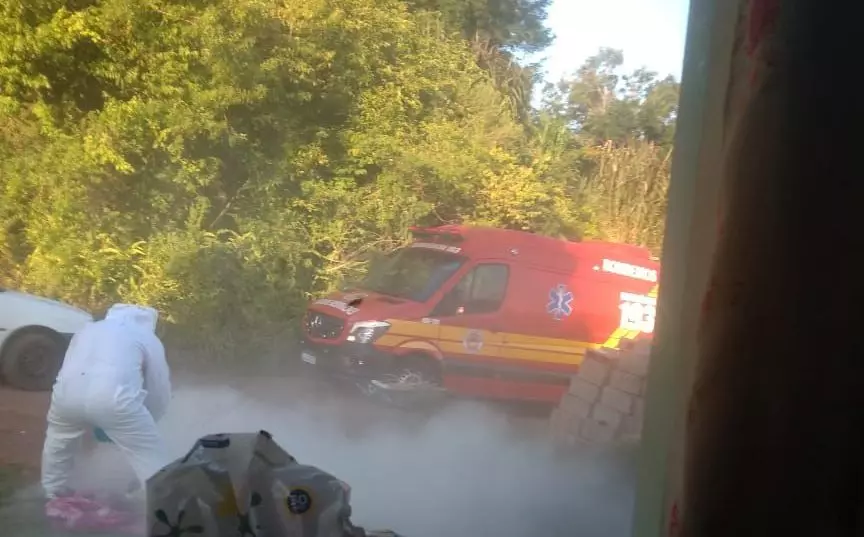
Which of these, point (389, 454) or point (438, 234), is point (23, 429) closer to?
point (389, 454)

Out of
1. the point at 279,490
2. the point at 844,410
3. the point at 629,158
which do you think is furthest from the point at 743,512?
the point at 629,158

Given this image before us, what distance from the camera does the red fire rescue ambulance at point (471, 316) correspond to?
217 centimetres

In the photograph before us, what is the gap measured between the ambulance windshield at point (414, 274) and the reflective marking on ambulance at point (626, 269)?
0.41 meters

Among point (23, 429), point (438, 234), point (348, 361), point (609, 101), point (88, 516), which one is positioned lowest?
point (88, 516)

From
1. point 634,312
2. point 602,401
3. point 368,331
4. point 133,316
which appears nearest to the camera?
point 634,312

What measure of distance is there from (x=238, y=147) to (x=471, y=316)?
32.5 inches

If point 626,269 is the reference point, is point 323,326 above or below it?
below

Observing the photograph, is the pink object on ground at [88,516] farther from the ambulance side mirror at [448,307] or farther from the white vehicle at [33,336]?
the ambulance side mirror at [448,307]

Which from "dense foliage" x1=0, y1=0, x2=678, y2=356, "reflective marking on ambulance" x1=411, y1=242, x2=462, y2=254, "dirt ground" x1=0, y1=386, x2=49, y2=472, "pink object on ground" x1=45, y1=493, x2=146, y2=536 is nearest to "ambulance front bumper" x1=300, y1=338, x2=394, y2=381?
"dense foliage" x1=0, y1=0, x2=678, y2=356

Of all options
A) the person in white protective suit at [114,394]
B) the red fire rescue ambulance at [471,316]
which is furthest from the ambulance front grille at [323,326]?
the person in white protective suit at [114,394]

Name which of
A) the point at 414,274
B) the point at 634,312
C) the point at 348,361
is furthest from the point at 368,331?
the point at 634,312

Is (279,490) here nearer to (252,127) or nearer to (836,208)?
(836,208)

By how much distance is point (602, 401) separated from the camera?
204cm

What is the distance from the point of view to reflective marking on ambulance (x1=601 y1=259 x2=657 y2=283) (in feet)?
6.14
